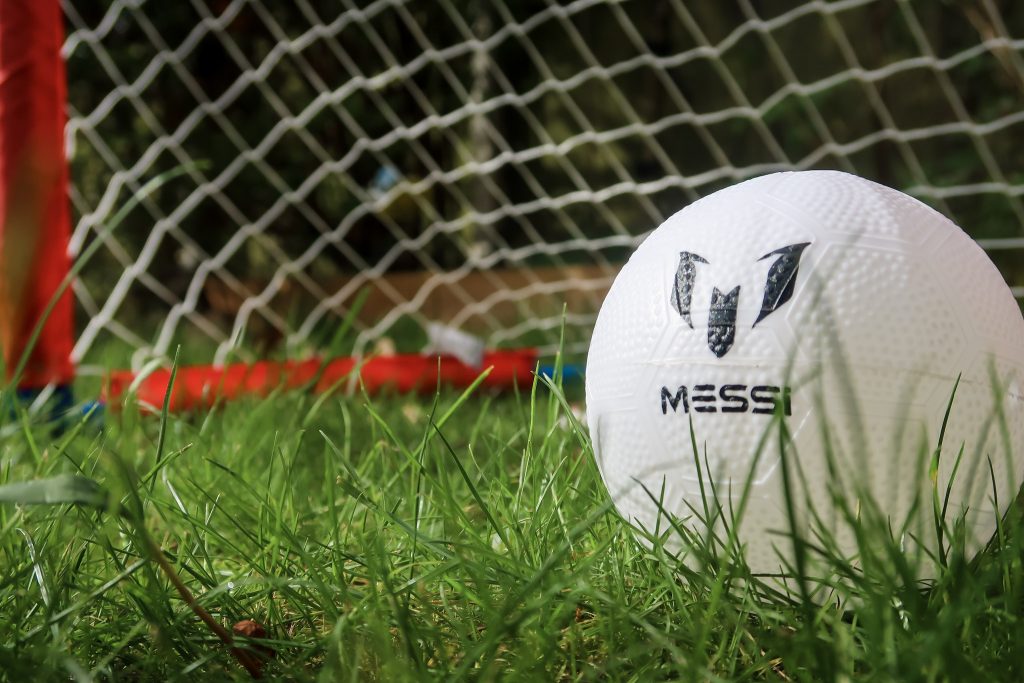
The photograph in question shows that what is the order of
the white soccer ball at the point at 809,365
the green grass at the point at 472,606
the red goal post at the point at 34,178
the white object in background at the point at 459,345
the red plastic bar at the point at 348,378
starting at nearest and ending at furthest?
the green grass at the point at 472,606, the white soccer ball at the point at 809,365, the red goal post at the point at 34,178, the red plastic bar at the point at 348,378, the white object in background at the point at 459,345

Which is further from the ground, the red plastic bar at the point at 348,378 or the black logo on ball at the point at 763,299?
the black logo on ball at the point at 763,299

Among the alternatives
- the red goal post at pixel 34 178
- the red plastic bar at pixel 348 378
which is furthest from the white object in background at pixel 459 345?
the red goal post at pixel 34 178

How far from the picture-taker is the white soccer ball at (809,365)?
40.1 inches

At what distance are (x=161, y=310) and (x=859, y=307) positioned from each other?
4.97 metres

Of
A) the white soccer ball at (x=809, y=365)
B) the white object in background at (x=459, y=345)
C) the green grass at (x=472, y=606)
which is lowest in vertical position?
the white object in background at (x=459, y=345)

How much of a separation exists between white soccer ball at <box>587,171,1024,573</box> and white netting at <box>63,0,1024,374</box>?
276 cm

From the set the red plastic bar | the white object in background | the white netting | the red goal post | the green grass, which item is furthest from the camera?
the white netting

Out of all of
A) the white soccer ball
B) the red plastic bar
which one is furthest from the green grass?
the red plastic bar

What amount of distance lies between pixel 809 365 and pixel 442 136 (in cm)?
469

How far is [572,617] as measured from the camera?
0.99 metres

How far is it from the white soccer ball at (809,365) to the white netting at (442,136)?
2756 mm

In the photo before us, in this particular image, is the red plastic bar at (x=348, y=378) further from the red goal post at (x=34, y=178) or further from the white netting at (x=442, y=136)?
the white netting at (x=442, y=136)

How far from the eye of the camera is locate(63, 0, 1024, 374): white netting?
14.1 feet

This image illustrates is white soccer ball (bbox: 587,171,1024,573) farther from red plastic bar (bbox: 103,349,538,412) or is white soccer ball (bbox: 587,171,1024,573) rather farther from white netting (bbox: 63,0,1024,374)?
white netting (bbox: 63,0,1024,374)
